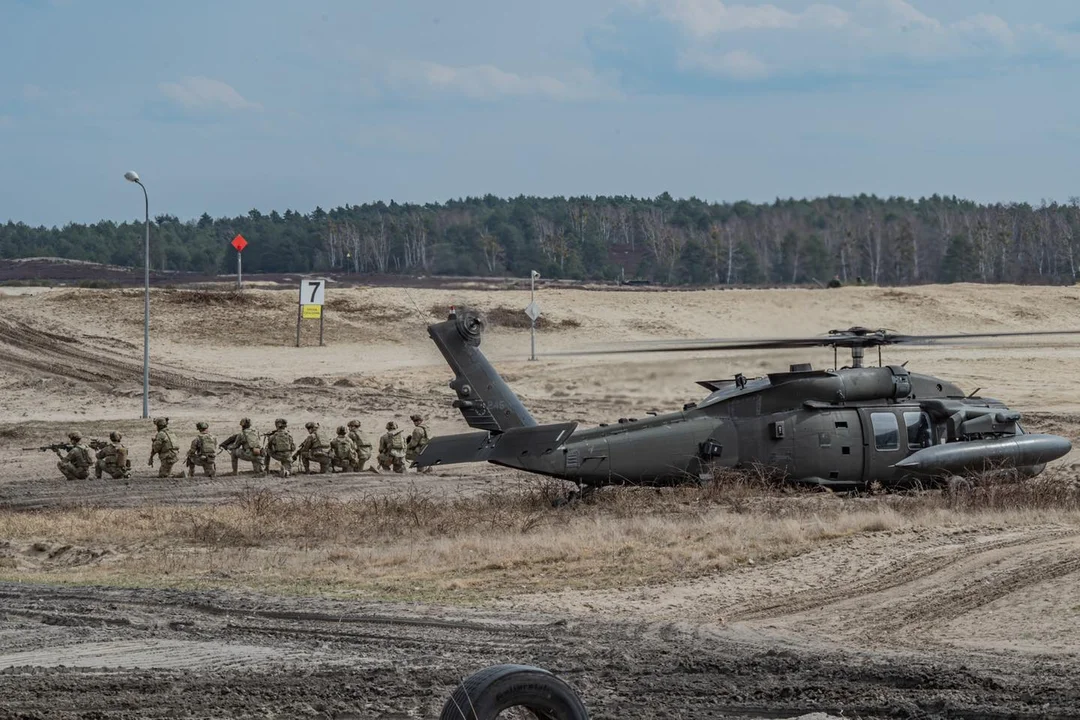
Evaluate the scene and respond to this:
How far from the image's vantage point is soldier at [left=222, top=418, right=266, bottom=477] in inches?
989

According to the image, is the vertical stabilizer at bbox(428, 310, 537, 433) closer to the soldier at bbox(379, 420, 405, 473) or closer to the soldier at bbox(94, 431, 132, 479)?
the soldier at bbox(379, 420, 405, 473)

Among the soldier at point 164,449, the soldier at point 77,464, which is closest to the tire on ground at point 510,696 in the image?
the soldier at point 164,449

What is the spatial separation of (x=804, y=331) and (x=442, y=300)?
120 ft

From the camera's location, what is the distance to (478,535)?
667 inches

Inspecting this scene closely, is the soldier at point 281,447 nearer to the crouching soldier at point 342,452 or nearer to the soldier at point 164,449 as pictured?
the crouching soldier at point 342,452

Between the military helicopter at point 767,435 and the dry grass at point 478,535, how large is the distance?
0.39 metres

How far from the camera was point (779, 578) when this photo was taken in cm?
1386

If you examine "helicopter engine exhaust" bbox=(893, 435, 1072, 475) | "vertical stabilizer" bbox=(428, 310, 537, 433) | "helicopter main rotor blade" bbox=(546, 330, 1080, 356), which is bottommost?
"helicopter engine exhaust" bbox=(893, 435, 1072, 475)

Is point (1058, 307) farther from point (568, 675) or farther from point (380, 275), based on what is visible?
point (568, 675)

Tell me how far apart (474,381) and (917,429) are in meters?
6.10

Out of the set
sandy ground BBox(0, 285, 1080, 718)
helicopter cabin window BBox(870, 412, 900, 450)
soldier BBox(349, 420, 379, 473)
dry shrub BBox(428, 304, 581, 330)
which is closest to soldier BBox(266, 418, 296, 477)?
sandy ground BBox(0, 285, 1080, 718)

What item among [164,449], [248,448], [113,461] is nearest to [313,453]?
[248,448]

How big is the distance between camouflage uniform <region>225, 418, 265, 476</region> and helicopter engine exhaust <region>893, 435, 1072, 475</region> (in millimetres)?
11754

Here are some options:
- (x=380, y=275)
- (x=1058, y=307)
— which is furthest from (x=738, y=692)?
(x=1058, y=307)
